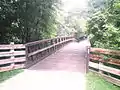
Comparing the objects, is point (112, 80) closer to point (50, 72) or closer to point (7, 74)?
point (50, 72)

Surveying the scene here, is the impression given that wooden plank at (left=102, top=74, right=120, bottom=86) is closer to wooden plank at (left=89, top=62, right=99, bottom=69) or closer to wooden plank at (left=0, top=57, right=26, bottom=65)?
wooden plank at (left=89, top=62, right=99, bottom=69)

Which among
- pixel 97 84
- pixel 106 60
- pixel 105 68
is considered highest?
pixel 106 60

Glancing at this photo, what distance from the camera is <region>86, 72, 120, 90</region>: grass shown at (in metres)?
5.78

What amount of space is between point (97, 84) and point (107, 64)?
1.10 meters

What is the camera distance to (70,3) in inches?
2196


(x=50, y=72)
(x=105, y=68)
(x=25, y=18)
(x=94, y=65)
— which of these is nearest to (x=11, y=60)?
(x=50, y=72)

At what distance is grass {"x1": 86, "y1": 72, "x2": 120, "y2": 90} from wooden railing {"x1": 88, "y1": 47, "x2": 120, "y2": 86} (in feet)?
0.57

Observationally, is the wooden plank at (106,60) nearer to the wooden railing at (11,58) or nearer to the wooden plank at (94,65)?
the wooden plank at (94,65)

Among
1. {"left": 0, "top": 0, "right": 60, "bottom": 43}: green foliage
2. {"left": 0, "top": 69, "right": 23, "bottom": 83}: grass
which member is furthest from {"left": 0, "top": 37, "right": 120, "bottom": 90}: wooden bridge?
{"left": 0, "top": 0, "right": 60, "bottom": 43}: green foliage

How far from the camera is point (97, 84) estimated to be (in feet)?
19.9

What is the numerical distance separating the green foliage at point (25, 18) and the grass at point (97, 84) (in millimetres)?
5434

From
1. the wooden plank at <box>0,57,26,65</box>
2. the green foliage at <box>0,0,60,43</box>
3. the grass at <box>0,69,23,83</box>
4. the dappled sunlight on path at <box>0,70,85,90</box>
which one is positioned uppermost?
the green foliage at <box>0,0,60,43</box>

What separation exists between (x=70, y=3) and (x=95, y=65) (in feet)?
165

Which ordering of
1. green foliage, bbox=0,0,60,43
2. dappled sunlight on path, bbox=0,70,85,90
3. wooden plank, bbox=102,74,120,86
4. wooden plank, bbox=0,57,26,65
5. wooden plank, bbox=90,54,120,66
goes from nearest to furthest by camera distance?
dappled sunlight on path, bbox=0,70,85,90 → wooden plank, bbox=102,74,120,86 → wooden plank, bbox=90,54,120,66 → wooden plank, bbox=0,57,26,65 → green foliage, bbox=0,0,60,43
